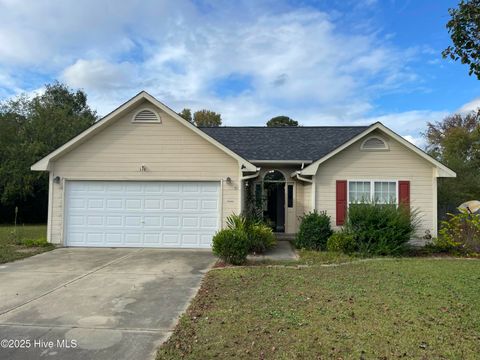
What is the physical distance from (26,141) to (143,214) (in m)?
15.2

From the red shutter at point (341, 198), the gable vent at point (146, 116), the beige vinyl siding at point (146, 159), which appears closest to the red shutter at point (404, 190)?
the red shutter at point (341, 198)

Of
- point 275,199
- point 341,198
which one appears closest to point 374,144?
point 341,198

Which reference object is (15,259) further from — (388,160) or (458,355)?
(388,160)

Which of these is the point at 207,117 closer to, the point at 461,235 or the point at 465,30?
the point at 461,235

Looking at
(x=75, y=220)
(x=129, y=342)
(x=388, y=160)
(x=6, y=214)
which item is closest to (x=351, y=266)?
(x=388, y=160)

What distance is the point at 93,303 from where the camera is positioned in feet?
19.6

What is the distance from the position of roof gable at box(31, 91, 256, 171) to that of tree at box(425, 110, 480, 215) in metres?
6.84

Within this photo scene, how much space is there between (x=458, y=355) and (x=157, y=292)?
4855 mm

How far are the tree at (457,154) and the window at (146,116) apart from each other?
364 inches

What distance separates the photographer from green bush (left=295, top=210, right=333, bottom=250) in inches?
447

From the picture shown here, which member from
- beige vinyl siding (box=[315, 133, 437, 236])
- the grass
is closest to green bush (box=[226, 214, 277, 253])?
beige vinyl siding (box=[315, 133, 437, 236])

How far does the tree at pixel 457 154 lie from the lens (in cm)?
1662

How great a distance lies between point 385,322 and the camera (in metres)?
4.93

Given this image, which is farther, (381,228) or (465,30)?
(381,228)
